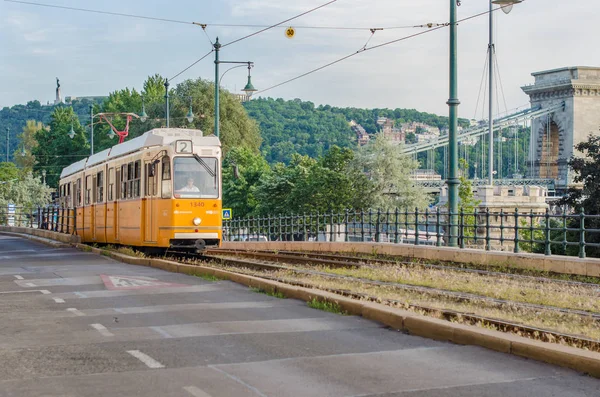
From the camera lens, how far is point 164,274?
1780cm

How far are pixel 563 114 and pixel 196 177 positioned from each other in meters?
107

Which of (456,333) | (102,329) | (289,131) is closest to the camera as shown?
(456,333)

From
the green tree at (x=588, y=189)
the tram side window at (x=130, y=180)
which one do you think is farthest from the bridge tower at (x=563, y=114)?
the tram side window at (x=130, y=180)

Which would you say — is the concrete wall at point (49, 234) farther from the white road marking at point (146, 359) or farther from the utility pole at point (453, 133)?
the white road marking at point (146, 359)

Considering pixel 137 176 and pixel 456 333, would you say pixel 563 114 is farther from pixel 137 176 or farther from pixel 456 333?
pixel 456 333

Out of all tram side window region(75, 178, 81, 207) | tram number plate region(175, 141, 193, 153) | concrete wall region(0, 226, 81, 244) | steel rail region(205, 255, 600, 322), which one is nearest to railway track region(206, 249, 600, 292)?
steel rail region(205, 255, 600, 322)

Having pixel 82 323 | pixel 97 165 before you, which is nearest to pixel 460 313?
pixel 82 323

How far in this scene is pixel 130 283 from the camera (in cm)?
1555

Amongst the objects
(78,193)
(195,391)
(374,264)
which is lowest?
(195,391)

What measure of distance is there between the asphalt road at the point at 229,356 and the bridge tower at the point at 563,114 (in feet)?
358

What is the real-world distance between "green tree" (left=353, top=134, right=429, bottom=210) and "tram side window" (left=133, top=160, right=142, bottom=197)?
55061 millimetres

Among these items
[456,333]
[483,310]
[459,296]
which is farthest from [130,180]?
[456,333]

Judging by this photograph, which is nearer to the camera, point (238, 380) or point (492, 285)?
point (238, 380)

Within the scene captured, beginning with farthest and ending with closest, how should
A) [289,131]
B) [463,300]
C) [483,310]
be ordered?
[289,131] → [463,300] → [483,310]
